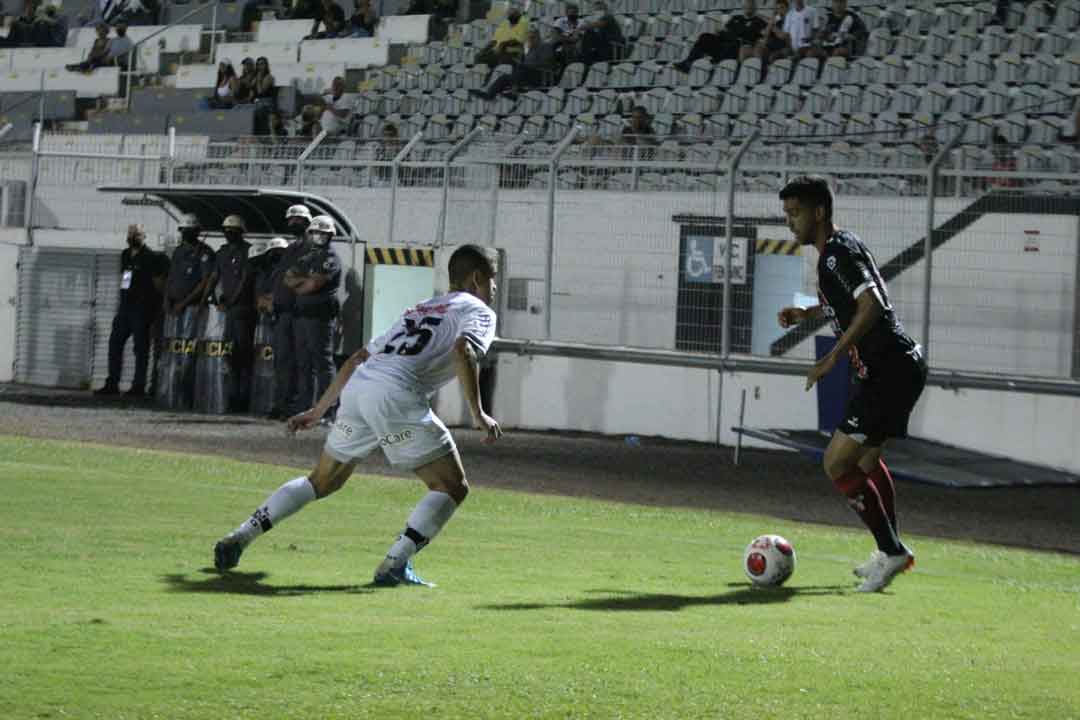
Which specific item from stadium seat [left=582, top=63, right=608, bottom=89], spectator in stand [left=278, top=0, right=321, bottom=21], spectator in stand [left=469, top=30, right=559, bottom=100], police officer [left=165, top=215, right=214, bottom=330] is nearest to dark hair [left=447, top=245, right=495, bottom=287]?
police officer [left=165, top=215, right=214, bottom=330]

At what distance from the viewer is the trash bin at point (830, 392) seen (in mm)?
17984

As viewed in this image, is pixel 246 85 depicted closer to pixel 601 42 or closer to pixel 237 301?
pixel 601 42

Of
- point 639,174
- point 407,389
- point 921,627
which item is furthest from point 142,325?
point 921,627

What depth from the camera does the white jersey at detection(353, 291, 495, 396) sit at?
8.88m

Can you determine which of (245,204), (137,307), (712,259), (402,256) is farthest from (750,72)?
(137,307)

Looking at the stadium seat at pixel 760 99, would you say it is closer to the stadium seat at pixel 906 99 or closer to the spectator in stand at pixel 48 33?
the stadium seat at pixel 906 99

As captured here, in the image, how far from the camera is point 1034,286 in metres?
17.2

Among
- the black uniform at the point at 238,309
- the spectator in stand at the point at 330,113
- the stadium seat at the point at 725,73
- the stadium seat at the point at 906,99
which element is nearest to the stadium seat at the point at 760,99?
the stadium seat at the point at 725,73

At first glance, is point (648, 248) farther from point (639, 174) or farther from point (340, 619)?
point (340, 619)

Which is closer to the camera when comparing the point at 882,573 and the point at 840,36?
the point at 882,573

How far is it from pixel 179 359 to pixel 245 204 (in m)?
2.17

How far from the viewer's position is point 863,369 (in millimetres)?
9461

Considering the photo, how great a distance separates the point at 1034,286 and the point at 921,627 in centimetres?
963

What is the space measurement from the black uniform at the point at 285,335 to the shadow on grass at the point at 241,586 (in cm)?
1136
